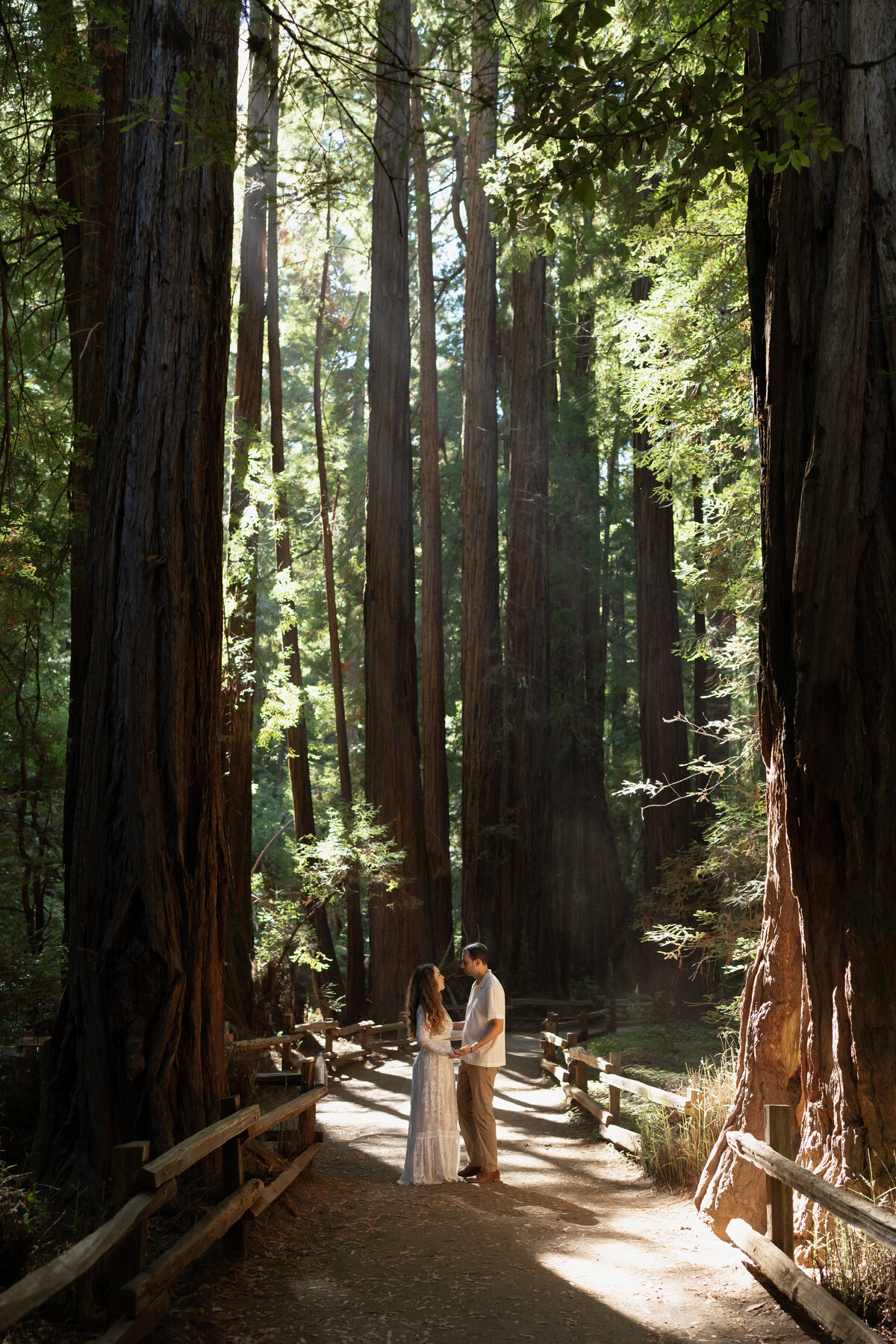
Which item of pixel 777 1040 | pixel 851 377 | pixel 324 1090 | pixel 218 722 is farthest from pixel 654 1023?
pixel 851 377

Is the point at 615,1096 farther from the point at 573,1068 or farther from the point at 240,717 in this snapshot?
the point at 240,717

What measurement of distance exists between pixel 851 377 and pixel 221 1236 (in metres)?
5.49

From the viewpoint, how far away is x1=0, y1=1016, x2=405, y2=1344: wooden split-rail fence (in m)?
3.43

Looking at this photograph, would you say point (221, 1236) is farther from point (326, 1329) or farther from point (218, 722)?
point (218, 722)

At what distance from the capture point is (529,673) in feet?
68.0

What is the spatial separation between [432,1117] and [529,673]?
13624mm

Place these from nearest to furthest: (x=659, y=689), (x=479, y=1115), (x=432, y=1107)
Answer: (x=432, y=1107) < (x=479, y=1115) < (x=659, y=689)

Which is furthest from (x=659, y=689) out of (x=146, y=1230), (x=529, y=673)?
(x=146, y=1230)

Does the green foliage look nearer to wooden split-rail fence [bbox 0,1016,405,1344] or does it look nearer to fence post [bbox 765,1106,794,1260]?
fence post [bbox 765,1106,794,1260]

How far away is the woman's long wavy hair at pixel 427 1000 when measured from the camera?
766 centimetres

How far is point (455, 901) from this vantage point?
31.0 metres

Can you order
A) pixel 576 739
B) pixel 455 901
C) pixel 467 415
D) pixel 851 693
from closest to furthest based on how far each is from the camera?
pixel 851 693, pixel 467 415, pixel 576 739, pixel 455 901

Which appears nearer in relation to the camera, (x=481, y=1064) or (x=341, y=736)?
(x=481, y=1064)

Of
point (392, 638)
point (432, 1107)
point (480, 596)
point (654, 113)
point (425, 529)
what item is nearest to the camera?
point (654, 113)
